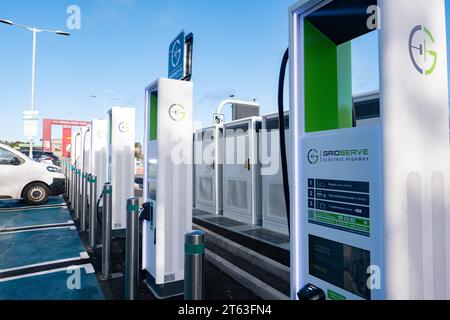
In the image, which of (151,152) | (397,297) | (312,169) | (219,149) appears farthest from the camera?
(219,149)

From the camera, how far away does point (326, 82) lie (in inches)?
75.4

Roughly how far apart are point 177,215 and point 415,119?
2719 mm

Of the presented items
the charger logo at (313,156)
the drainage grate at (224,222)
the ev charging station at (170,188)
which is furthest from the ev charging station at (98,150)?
the charger logo at (313,156)

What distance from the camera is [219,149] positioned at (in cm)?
760

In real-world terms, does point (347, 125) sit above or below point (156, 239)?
above

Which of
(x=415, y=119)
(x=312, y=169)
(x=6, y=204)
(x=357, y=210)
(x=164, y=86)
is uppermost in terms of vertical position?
(x=164, y=86)

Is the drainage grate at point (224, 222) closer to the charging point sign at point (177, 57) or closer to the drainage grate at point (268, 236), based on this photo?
the drainage grate at point (268, 236)

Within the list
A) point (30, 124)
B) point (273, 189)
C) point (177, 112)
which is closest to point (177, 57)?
point (177, 112)

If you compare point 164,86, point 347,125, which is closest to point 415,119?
point 347,125

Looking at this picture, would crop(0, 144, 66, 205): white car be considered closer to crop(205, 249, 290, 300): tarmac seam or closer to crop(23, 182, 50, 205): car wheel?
crop(23, 182, 50, 205): car wheel

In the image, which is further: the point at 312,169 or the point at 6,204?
the point at 6,204

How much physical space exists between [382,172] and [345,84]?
87 cm

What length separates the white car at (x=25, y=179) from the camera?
9.12m

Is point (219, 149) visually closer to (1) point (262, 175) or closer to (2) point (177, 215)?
(1) point (262, 175)
